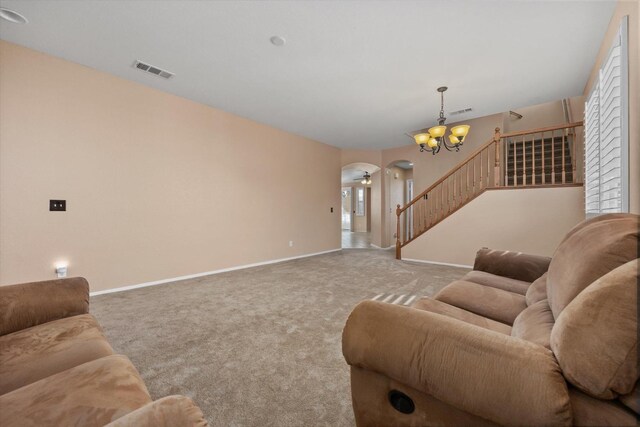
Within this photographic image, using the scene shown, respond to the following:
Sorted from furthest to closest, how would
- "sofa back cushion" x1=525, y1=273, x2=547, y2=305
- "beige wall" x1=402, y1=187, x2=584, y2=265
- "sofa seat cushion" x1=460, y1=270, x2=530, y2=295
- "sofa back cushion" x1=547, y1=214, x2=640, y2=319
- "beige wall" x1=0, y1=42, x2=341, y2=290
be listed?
"beige wall" x1=402, y1=187, x2=584, y2=265
"beige wall" x1=0, y1=42, x2=341, y2=290
"sofa seat cushion" x1=460, y1=270, x2=530, y2=295
"sofa back cushion" x1=525, y1=273, x2=547, y2=305
"sofa back cushion" x1=547, y1=214, x2=640, y2=319

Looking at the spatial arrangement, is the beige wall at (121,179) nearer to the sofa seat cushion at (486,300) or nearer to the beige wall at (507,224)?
the beige wall at (507,224)

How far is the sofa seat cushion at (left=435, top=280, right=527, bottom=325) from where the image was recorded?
1.48 meters

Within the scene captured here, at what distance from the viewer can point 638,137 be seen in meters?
1.80

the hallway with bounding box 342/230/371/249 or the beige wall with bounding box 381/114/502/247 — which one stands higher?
the beige wall with bounding box 381/114/502/247

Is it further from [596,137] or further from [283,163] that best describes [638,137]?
[283,163]

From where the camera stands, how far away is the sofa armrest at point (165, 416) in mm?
528

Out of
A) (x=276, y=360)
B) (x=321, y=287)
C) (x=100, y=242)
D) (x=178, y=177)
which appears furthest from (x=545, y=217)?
(x=100, y=242)

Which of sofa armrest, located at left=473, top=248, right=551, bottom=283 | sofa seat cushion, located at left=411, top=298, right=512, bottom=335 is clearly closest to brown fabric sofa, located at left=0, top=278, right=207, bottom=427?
sofa seat cushion, located at left=411, top=298, right=512, bottom=335

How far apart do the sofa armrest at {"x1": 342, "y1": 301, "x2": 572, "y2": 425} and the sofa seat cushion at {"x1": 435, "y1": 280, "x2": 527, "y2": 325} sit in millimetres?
831

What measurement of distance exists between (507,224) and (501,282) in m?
3.12

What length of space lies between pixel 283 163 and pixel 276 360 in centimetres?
442

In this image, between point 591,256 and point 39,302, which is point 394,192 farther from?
point 39,302

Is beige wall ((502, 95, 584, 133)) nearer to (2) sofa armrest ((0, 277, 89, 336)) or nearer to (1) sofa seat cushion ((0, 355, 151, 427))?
(1) sofa seat cushion ((0, 355, 151, 427))

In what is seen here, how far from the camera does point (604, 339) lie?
2.09 feet
